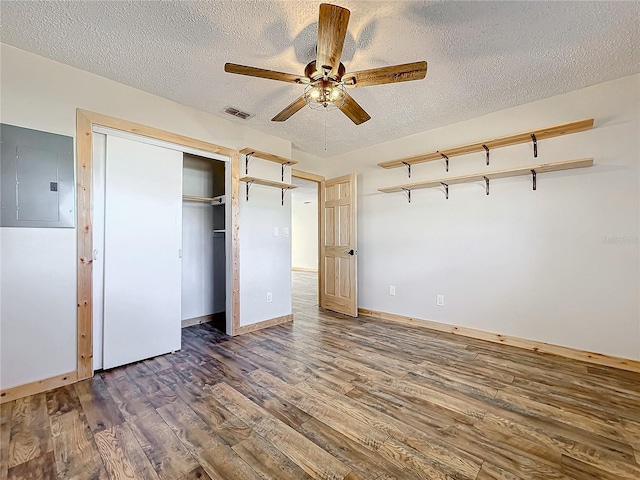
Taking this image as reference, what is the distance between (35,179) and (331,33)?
7.65 ft

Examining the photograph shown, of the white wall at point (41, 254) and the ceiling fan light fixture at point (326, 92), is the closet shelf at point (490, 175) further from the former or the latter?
the white wall at point (41, 254)

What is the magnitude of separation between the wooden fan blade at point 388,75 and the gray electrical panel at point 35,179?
7.37ft

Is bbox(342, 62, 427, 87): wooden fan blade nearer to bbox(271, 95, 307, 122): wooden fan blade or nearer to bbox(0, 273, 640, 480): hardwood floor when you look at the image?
bbox(271, 95, 307, 122): wooden fan blade

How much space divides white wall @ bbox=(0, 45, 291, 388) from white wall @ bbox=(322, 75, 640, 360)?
3.40m

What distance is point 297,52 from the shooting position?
209 centimetres

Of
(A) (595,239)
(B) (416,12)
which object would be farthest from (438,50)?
(A) (595,239)

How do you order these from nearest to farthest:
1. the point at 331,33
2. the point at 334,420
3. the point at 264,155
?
1. the point at 331,33
2. the point at 334,420
3. the point at 264,155

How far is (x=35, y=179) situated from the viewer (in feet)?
6.86

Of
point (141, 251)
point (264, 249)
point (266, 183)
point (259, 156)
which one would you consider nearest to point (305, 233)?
point (264, 249)

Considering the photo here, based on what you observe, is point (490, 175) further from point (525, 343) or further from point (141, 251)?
point (141, 251)

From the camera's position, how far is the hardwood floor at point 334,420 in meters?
1.38

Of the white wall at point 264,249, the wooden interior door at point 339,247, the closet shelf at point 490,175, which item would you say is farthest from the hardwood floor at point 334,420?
the closet shelf at point 490,175

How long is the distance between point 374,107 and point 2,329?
357 cm

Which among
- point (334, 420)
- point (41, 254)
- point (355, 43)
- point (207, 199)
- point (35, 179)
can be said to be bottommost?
point (334, 420)
